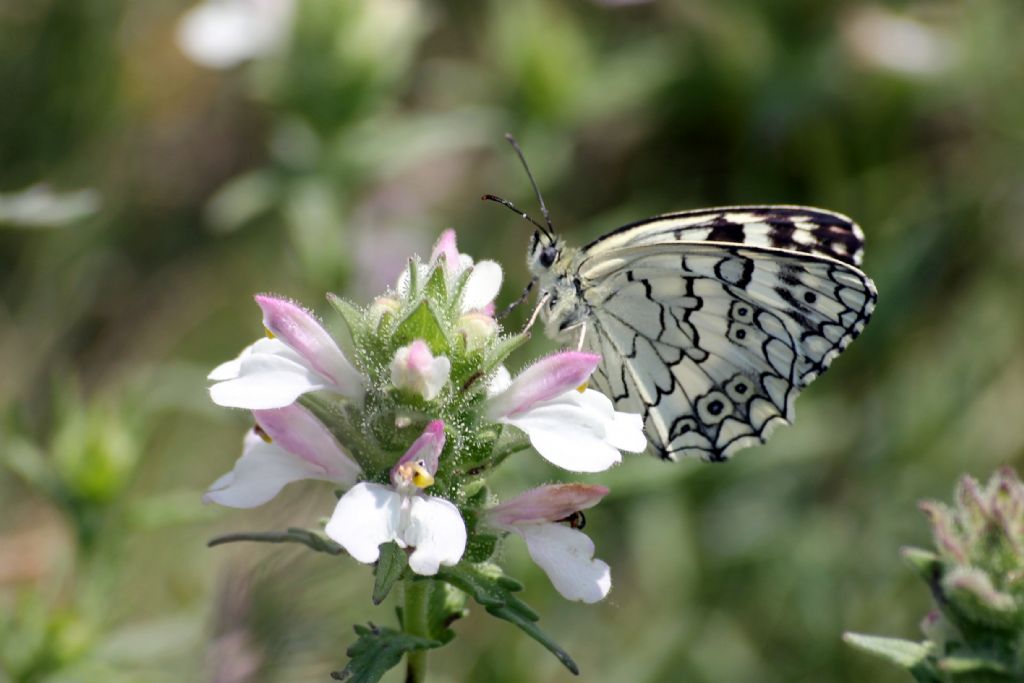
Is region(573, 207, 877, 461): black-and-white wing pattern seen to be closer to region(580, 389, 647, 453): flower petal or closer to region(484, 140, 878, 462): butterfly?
region(484, 140, 878, 462): butterfly

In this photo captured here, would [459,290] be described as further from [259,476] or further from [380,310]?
[259,476]

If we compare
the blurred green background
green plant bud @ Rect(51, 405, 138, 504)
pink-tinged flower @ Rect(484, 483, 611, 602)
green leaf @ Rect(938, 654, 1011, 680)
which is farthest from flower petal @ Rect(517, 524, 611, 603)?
green plant bud @ Rect(51, 405, 138, 504)

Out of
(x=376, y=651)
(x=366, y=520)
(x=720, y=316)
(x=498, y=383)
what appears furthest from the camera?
(x=720, y=316)

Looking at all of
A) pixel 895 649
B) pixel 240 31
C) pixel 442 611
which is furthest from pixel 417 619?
pixel 240 31

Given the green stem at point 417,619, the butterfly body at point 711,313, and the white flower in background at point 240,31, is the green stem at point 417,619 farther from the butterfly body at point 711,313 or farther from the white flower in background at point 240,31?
the white flower in background at point 240,31

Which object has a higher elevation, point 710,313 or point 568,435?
point 568,435

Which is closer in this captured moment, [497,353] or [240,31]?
[497,353]
